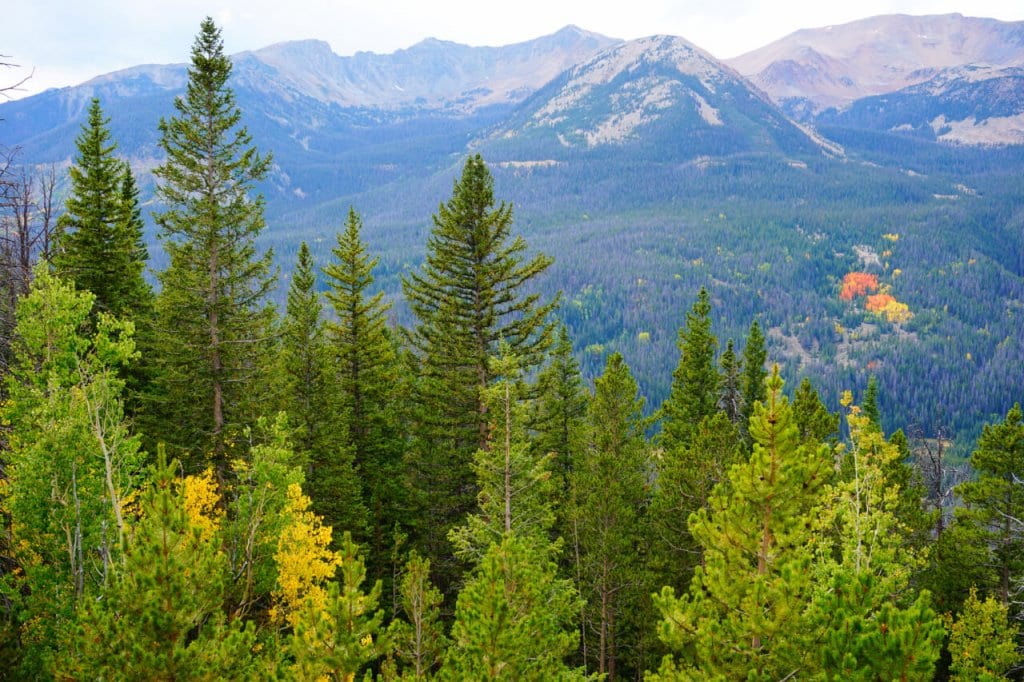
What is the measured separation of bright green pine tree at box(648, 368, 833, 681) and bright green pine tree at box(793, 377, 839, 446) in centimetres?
1757

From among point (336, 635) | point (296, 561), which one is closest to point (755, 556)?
point (336, 635)

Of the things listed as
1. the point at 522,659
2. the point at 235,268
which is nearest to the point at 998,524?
the point at 522,659

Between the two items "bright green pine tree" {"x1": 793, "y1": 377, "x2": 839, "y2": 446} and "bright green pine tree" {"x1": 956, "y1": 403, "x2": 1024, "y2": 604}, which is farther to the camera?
"bright green pine tree" {"x1": 793, "y1": 377, "x2": 839, "y2": 446}

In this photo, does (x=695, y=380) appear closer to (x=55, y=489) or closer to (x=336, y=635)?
(x=336, y=635)

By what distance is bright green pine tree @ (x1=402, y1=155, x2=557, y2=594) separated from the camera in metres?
24.7

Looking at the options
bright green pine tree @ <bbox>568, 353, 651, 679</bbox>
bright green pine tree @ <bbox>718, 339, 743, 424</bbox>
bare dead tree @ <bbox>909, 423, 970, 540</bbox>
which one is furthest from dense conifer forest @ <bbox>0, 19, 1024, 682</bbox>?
bright green pine tree @ <bbox>718, 339, 743, 424</bbox>

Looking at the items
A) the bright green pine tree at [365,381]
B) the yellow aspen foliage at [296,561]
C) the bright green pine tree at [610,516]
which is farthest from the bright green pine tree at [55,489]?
the bright green pine tree at [610,516]

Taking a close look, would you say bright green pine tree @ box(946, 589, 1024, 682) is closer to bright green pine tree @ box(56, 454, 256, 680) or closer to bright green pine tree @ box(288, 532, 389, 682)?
bright green pine tree @ box(288, 532, 389, 682)

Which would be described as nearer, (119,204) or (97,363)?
(97,363)

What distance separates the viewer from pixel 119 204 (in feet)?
87.2

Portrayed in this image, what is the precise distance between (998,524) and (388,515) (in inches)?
988

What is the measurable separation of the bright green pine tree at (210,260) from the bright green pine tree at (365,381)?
4.21 meters

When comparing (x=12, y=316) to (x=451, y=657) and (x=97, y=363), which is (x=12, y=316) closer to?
(x=97, y=363)

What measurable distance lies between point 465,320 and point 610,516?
9.53 metres
